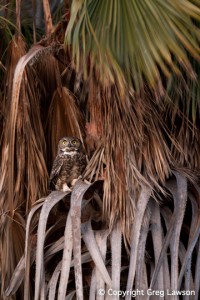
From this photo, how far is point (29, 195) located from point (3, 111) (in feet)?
2.31

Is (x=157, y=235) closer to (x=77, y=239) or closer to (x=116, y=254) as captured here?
(x=116, y=254)

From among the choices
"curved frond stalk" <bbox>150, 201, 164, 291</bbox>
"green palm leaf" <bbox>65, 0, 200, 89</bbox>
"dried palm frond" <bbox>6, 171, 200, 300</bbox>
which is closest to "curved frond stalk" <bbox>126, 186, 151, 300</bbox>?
"dried palm frond" <bbox>6, 171, 200, 300</bbox>

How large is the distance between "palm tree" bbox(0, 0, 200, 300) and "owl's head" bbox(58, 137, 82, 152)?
0.41 ft

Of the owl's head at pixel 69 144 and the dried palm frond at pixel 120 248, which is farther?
the owl's head at pixel 69 144

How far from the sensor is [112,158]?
4824mm

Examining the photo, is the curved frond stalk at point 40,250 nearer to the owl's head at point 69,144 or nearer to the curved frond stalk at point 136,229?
the curved frond stalk at point 136,229

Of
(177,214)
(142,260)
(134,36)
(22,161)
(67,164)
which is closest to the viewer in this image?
(134,36)

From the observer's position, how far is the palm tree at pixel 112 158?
4.32 metres

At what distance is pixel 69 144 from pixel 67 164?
0.17 m

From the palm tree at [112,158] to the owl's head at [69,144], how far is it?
126 millimetres

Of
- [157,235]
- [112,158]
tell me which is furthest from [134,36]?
[157,235]

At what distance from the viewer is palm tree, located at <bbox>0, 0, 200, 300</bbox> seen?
4324mm

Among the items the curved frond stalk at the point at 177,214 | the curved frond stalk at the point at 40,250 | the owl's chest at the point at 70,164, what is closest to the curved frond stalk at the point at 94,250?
the curved frond stalk at the point at 40,250

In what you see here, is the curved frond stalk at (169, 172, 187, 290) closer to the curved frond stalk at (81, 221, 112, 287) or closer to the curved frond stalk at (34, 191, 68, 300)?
the curved frond stalk at (81, 221, 112, 287)
